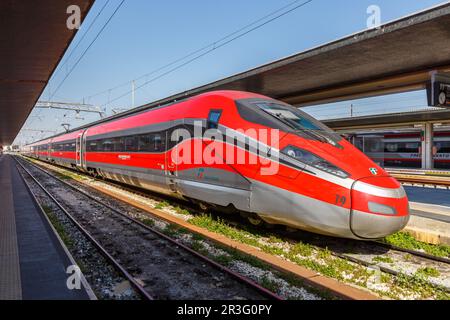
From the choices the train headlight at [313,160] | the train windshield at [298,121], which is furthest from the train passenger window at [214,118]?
the train headlight at [313,160]

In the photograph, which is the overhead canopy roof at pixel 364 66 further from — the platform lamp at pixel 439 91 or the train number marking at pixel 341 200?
the train number marking at pixel 341 200

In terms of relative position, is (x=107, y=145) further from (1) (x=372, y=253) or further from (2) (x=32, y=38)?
(1) (x=372, y=253)

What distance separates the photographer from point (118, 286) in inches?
201

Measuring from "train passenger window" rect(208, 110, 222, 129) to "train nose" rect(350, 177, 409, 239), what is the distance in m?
3.51

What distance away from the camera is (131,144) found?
13281 millimetres

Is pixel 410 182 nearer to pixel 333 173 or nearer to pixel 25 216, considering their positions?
pixel 333 173

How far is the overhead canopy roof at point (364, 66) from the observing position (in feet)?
26.3

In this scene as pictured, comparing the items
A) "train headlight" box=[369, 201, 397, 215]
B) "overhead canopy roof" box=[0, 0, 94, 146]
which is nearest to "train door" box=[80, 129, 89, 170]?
"overhead canopy roof" box=[0, 0, 94, 146]

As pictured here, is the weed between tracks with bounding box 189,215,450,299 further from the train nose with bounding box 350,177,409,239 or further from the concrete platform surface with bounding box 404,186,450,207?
the concrete platform surface with bounding box 404,186,450,207

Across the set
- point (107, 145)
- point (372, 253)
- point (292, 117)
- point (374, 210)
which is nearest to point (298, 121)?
point (292, 117)

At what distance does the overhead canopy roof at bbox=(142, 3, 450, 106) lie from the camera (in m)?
8.03

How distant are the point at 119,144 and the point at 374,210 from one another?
11.5m

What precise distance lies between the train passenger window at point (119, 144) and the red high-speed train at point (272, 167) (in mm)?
3906

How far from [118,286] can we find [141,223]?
3637 millimetres
